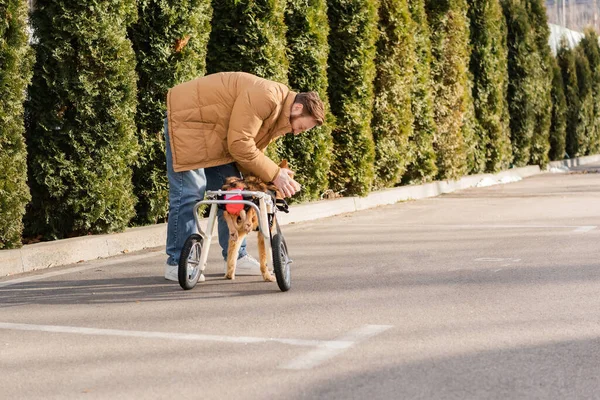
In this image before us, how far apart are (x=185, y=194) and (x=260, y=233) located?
807mm

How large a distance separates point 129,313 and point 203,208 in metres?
4.93

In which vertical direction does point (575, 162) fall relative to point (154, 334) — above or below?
below

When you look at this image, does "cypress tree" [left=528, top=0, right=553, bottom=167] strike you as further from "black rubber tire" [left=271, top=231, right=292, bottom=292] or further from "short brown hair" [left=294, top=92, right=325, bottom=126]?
"black rubber tire" [left=271, top=231, right=292, bottom=292]

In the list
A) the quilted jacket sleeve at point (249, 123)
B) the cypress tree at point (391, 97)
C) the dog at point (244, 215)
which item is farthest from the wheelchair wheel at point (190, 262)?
the cypress tree at point (391, 97)

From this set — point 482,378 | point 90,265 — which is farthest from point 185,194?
point 482,378

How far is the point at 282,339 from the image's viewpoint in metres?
5.97

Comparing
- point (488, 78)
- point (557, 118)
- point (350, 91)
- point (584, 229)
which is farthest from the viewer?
point (557, 118)

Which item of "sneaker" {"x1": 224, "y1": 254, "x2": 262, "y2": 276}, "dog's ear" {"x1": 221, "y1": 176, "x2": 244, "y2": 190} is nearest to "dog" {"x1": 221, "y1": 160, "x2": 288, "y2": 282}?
"dog's ear" {"x1": 221, "y1": 176, "x2": 244, "y2": 190}

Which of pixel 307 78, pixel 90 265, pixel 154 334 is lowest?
pixel 90 265

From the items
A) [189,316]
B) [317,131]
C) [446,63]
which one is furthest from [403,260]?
[446,63]

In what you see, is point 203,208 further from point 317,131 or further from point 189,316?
point 189,316

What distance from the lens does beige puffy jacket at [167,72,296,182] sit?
755 centimetres

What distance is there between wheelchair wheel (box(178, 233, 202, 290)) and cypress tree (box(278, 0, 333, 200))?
685 cm

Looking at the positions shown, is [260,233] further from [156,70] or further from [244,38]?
[244,38]
